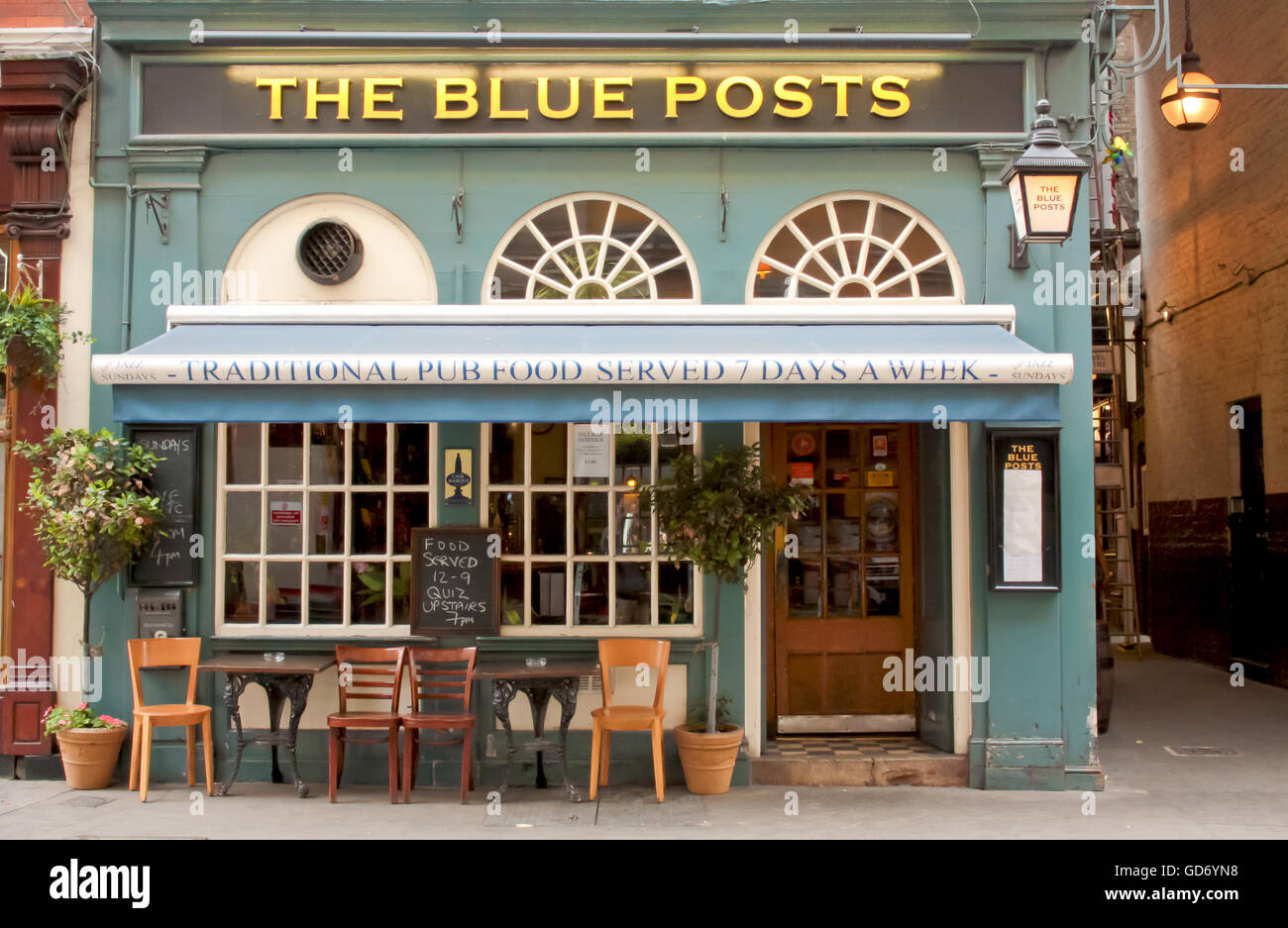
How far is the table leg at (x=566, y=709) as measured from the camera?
7.05 m

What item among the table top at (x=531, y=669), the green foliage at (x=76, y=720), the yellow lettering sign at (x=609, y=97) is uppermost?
the yellow lettering sign at (x=609, y=97)

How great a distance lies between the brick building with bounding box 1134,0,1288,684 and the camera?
1129 cm

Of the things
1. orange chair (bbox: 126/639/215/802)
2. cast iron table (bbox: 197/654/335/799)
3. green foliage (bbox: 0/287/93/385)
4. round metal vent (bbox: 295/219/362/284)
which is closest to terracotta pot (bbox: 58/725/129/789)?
orange chair (bbox: 126/639/215/802)

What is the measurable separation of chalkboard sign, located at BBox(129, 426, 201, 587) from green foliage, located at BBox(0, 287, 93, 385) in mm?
878

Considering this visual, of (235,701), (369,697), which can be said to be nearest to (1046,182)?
(369,697)

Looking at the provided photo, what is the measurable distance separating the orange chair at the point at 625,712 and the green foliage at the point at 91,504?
3247mm

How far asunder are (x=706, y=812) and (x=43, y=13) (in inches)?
293

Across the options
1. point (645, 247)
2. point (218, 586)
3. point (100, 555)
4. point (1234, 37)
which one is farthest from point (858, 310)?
point (1234, 37)

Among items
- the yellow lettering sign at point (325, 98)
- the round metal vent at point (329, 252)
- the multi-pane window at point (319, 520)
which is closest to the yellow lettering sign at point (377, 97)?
the yellow lettering sign at point (325, 98)

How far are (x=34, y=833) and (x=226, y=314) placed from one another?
137 inches

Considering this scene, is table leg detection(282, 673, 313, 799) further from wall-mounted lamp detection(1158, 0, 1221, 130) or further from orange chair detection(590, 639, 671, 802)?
wall-mounted lamp detection(1158, 0, 1221, 130)

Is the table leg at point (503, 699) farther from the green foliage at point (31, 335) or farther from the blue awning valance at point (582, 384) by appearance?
the green foliage at point (31, 335)

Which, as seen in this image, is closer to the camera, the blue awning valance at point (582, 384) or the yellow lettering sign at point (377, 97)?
the blue awning valance at point (582, 384)

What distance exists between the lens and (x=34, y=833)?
632 centimetres
